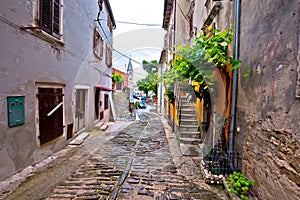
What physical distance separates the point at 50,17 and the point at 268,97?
5.73 meters

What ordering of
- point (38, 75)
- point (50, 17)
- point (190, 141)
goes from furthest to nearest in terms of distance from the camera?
point (190, 141) < point (50, 17) < point (38, 75)

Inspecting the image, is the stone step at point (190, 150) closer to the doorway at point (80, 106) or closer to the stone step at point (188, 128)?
the stone step at point (188, 128)

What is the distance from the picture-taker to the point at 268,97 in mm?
2656

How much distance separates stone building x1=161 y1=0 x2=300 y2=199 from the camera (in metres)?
2.14

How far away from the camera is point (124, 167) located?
4.55 m

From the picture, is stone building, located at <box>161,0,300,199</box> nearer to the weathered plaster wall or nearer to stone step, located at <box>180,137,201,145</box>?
the weathered plaster wall

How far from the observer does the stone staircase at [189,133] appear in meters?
5.89

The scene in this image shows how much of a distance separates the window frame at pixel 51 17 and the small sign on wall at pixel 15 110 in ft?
6.32

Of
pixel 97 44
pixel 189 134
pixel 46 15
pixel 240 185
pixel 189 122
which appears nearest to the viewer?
pixel 240 185

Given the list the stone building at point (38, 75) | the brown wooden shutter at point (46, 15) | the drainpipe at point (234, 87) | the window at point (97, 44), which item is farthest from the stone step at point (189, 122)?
the window at point (97, 44)

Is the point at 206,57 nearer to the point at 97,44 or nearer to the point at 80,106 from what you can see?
the point at 80,106

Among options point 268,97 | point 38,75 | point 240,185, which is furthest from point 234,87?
point 38,75

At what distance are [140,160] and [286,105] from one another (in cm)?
397

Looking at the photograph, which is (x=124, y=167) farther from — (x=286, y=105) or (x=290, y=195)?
(x=286, y=105)
